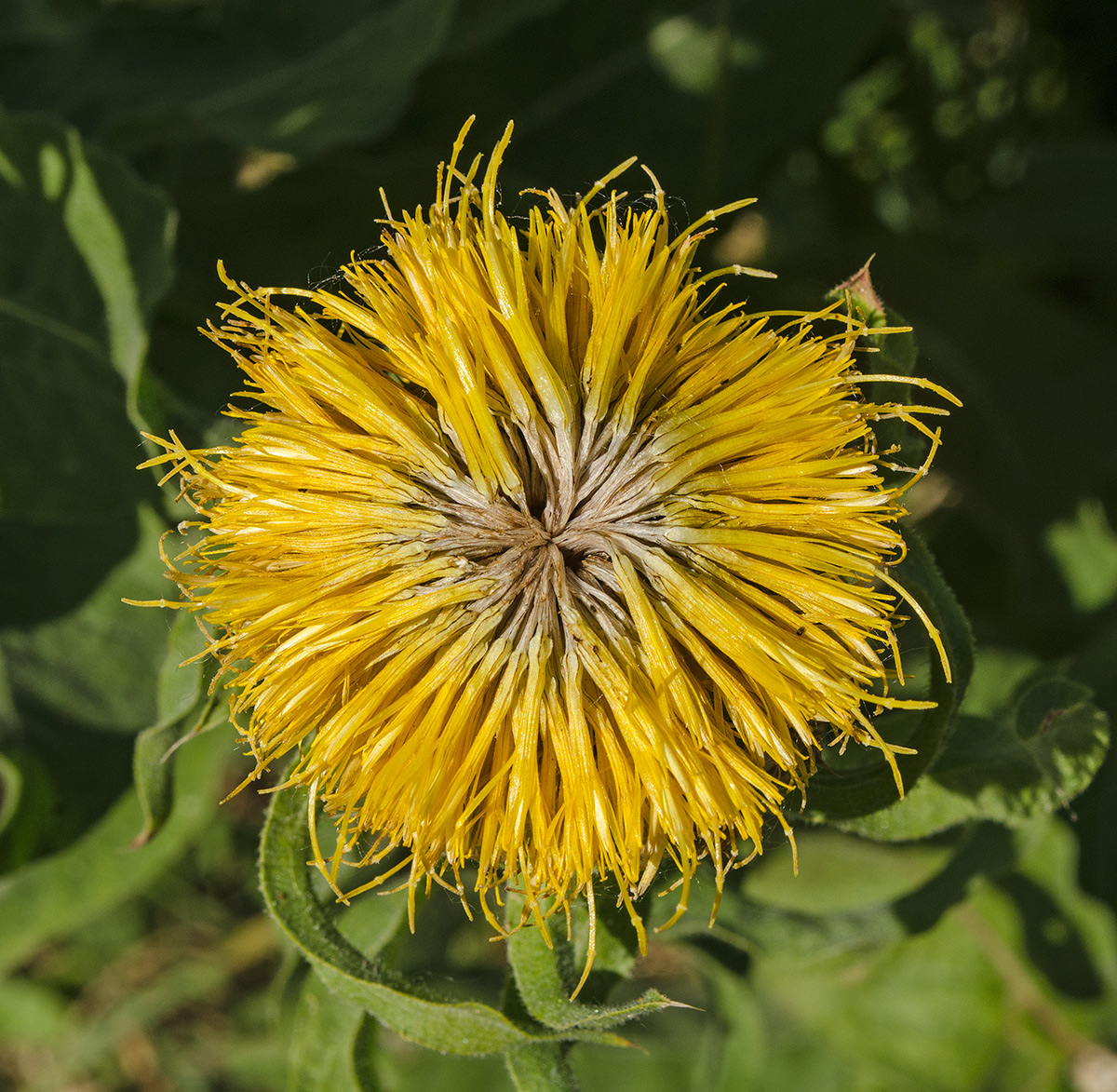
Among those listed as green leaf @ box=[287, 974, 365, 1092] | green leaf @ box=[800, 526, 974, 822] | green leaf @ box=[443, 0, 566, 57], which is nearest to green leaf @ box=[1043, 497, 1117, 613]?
green leaf @ box=[800, 526, 974, 822]

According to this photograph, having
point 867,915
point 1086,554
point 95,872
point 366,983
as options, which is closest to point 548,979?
point 366,983

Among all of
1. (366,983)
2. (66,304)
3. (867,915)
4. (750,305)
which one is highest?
(66,304)

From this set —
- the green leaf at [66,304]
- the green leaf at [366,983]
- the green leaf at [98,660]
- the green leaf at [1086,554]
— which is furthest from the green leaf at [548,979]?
the green leaf at [1086,554]

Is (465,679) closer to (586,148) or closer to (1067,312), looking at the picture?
(586,148)

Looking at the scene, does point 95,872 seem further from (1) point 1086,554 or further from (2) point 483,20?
(1) point 1086,554

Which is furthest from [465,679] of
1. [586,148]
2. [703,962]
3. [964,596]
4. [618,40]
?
[964,596]

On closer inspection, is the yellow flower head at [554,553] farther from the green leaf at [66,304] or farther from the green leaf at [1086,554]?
the green leaf at [1086,554]
